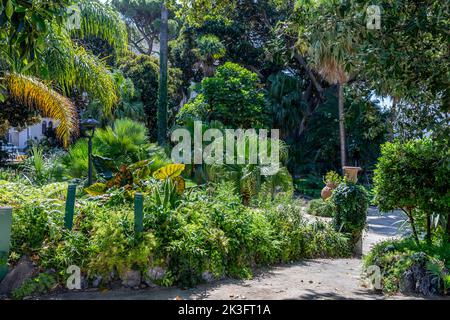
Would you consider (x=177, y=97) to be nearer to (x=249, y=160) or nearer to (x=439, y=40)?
(x=249, y=160)

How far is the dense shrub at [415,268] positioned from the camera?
227 inches

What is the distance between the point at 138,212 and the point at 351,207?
14.8ft

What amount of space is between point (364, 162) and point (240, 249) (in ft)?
67.9

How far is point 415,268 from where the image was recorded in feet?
19.5

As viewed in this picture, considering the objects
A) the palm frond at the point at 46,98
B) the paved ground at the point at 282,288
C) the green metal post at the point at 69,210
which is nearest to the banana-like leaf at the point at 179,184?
the green metal post at the point at 69,210

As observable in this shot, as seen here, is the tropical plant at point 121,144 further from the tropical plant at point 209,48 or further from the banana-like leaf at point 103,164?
the tropical plant at point 209,48

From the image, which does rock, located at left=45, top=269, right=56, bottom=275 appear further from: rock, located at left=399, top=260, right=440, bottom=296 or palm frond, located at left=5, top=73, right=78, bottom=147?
palm frond, located at left=5, top=73, right=78, bottom=147

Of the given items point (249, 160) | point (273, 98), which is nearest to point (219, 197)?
point (249, 160)

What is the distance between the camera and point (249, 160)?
41.2 ft

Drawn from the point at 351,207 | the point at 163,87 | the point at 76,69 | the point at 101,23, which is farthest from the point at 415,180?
the point at 163,87

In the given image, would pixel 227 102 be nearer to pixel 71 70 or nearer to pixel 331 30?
pixel 71 70

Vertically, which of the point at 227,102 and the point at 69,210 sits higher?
the point at 227,102

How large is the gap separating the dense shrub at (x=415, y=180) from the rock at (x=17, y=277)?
5.30 meters

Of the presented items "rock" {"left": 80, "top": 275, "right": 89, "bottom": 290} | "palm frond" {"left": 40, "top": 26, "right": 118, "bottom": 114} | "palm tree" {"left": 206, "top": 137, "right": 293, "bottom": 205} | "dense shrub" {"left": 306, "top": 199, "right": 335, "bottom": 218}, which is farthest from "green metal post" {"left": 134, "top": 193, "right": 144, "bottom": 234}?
"dense shrub" {"left": 306, "top": 199, "right": 335, "bottom": 218}
